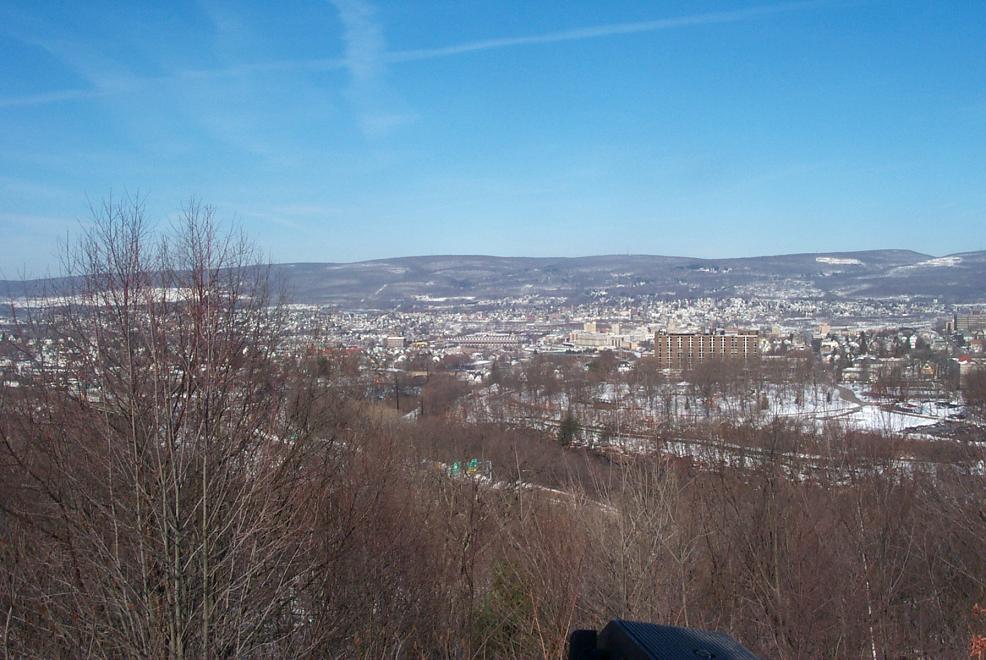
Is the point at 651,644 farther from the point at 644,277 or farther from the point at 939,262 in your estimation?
the point at 939,262

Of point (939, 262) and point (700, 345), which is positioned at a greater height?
point (939, 262)

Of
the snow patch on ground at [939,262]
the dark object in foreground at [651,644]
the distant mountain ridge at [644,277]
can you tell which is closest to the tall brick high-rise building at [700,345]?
the distant mountain ridge at [644,277]

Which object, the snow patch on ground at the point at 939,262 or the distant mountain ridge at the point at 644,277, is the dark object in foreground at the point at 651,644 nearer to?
the distant mountain ridge at the point at 644,277

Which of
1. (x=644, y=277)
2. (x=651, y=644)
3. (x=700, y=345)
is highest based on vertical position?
(x=651, y=644)

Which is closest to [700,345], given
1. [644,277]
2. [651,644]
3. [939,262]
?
[651,644]

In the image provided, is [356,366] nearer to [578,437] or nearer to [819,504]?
[578,437]

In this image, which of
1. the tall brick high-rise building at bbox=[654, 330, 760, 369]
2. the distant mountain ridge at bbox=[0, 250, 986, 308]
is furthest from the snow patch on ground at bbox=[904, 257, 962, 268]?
the tall brick high-rise building at bbox=[654, 330, 760, 369]

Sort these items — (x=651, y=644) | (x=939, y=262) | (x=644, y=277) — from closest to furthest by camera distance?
(x=651, y=644) < (x=939, y=262) < (x=644, y=277)
